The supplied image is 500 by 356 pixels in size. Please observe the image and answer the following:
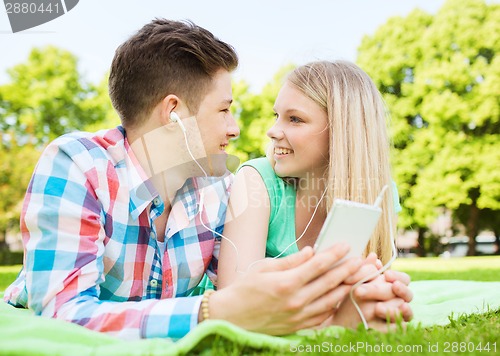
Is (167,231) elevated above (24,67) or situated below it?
below

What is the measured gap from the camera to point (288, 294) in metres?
1.90

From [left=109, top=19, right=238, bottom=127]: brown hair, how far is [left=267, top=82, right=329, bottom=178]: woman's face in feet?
1.62

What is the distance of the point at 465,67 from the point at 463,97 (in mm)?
1109

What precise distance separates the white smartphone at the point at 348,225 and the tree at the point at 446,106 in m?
17.3

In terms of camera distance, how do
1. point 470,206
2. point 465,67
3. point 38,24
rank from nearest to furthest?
point 38,24
point 465,67
point 470,206

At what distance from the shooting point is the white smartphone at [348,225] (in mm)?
2006

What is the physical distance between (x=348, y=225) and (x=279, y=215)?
1.32 metres

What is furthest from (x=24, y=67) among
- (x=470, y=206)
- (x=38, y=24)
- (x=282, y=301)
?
(x=282, y=301)

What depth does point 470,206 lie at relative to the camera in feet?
68.9

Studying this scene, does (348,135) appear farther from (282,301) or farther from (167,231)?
(282,301)

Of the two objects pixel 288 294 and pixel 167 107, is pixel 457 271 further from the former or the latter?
pixel 288 294

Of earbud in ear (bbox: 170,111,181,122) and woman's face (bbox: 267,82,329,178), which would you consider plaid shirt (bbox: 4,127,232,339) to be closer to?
earbud in ear (bbox: 170,111,181,122)

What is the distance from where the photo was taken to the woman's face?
3139mm

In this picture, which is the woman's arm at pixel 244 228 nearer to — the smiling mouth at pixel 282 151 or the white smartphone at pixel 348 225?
the smiling mouth at pixel 282 151
